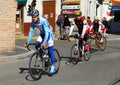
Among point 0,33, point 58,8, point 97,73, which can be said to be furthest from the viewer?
point 58,8

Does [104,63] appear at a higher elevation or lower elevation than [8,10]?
lower

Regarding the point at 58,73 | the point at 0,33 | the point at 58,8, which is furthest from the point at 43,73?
the point at 58,8

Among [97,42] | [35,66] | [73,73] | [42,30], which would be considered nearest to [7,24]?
[97,42]

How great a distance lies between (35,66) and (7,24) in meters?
7.78

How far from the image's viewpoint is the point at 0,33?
1916cm

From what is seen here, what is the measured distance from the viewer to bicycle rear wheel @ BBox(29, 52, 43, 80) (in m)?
11.8

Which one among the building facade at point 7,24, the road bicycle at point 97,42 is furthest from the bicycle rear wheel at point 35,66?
the road bicycle at point 97,42

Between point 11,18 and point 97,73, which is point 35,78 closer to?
point 97,73

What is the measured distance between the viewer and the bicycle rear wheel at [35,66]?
1182 cm

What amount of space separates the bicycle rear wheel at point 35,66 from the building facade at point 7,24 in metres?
7.15

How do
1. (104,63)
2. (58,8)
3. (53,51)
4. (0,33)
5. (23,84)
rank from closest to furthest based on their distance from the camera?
(23,84), (53,51), (104,63), (0,33), (58,8)

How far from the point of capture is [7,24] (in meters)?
19.4

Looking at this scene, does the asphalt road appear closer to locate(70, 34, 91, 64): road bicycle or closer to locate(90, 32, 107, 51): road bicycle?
locate(70, 34, 91, 64): road bicycle

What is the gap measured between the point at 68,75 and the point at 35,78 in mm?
1330
